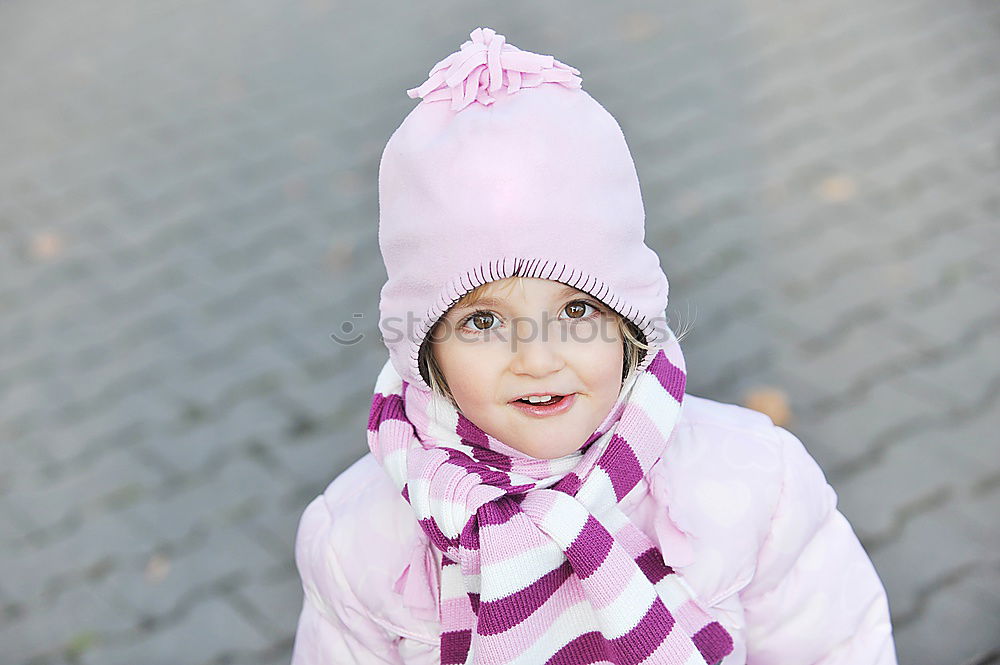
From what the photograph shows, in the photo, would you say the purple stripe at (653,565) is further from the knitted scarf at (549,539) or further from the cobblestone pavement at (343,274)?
the cobblestone pavement at (343,274)

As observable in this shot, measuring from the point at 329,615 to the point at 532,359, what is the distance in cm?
70

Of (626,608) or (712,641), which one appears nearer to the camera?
(626,608)

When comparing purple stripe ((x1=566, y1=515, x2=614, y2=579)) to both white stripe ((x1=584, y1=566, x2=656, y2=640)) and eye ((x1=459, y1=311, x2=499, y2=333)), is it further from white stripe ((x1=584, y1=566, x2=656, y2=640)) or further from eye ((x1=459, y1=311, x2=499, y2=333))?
eye ((x1=459, y1=311, x2=499, y2=333))

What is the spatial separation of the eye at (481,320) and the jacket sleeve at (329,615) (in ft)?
1.70

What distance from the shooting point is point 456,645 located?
1.73 metres

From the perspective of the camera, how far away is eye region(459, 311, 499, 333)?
5.16 feet

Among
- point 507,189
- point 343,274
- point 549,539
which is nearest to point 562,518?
point 549,539

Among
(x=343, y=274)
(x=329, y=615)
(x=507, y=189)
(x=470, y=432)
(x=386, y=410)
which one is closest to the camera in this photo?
(x=507, y=189)

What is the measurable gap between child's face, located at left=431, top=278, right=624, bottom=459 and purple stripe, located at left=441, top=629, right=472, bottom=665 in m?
0.33

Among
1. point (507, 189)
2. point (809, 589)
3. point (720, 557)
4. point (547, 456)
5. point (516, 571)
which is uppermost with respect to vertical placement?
point (507, 189)

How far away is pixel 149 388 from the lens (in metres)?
3.72

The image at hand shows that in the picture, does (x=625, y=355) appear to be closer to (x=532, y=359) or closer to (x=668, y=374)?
(x=668, y=374)

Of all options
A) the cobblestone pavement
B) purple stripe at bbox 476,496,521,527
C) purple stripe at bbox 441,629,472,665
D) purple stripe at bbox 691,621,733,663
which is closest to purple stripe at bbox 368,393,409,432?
purple stripe at bbox 476,496,521,527

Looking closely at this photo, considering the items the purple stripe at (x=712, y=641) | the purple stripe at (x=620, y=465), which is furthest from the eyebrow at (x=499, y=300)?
the purple stripe at (x=712, y=641)
